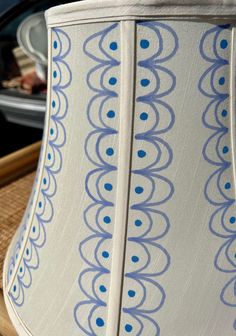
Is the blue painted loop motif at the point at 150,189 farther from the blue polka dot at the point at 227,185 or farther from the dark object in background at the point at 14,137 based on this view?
the dark object in background at the point at 14,137

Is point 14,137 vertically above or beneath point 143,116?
A: beneath

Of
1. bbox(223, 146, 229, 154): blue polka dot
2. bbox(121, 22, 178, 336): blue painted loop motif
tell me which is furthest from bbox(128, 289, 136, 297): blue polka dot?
bbox(223, 146, 229, 154): blue polka dot

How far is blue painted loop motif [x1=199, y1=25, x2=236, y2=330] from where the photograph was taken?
21 centimetres

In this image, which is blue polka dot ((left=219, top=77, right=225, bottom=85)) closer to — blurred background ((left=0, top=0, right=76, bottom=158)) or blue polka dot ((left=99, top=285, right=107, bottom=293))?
blue polka dot ((left=99, top=285, right=107, bottom=293))

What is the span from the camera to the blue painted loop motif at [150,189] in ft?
0.70

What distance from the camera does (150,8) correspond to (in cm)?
21

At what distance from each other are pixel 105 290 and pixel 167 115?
12cm

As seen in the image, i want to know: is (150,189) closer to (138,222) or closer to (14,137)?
(138,222)

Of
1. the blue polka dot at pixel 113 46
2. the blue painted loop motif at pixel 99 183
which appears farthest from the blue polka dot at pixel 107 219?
the blue polka dot at pixel 113 46

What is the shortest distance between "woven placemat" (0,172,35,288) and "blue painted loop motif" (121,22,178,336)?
0.23m

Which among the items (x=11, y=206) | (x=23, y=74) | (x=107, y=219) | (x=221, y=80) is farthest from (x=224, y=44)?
(x=23, y=74)

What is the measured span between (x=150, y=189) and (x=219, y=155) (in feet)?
0.15

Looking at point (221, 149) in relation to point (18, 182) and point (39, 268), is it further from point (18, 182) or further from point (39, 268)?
point (18, 182)

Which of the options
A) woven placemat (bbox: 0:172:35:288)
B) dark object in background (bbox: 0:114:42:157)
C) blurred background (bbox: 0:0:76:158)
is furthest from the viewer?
dark object in background (bbox: 0:114:42:157)
